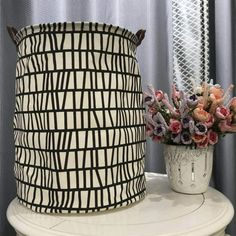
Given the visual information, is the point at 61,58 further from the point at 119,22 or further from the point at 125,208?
the point at 119,22

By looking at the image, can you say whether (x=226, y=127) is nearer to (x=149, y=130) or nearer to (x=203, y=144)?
(x=203, y=144)

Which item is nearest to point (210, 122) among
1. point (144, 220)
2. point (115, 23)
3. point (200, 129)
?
point (200, 129)

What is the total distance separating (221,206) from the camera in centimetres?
76

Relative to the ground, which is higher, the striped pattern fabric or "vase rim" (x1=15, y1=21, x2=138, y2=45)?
"vase rim" (x1=15, y1=21, x2=138, y2=45)

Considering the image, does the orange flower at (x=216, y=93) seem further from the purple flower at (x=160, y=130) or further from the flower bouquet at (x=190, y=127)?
the purple flower at (x=160, y=130)

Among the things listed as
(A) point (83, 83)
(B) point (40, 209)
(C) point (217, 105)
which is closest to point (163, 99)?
(C) point (217, 105)

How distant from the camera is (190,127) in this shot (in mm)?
796

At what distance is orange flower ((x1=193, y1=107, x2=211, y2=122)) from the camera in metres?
0.78

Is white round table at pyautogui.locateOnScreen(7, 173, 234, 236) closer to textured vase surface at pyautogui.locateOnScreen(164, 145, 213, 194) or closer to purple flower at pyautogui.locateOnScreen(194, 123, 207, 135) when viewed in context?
textured vase surface at pyautogui.locateOnScreen(164, 145, 213, 194)

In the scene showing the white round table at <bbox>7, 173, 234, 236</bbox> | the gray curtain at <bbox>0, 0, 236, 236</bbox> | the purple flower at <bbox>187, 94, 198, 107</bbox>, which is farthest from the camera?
the gray curtain at <bbox>0, 0, 236, 236</bbox>

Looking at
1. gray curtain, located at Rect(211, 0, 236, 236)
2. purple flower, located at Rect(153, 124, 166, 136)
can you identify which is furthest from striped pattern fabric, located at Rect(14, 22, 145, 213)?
gray curtain, located at Rect(211, 0, 236, 236)

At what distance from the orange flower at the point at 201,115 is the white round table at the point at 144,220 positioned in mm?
225

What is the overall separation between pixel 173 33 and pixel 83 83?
64 centimetres

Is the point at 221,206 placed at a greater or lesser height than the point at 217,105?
lesser
